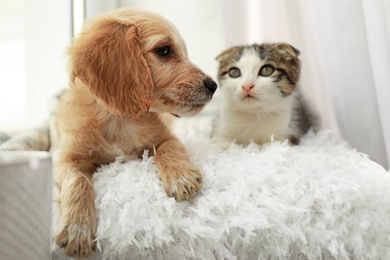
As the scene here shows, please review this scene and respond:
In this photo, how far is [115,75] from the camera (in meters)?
1.02

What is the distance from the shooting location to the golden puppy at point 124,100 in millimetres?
965

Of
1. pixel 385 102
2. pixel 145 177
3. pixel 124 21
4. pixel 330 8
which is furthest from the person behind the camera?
pixel 330 8

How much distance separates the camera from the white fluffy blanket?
32.4 inches

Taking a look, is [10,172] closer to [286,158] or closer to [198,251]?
[198,251]

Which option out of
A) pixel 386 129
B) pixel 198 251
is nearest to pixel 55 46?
pixel 198 251

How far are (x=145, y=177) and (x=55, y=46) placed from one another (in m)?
1.31

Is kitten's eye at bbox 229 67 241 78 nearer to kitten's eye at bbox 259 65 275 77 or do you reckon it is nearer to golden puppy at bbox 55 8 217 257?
kitten's eye at bbox 259 65 275 77

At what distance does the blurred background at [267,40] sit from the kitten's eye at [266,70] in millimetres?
350

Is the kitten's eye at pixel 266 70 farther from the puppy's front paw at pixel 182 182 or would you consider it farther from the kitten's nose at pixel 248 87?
the puppy's front paw at pixel 182 182

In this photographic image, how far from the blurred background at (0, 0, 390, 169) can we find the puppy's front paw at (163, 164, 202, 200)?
2.28ft

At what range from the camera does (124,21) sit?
1097 mm

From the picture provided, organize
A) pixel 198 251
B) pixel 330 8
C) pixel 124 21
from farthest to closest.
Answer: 1. pixel 330 8
2. pixel 124 21
3. pixel 198 251

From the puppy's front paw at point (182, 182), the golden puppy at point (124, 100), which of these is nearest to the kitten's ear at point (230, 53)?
the golden puppy at point (124, 100)

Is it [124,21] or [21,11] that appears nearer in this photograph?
[124,21]
